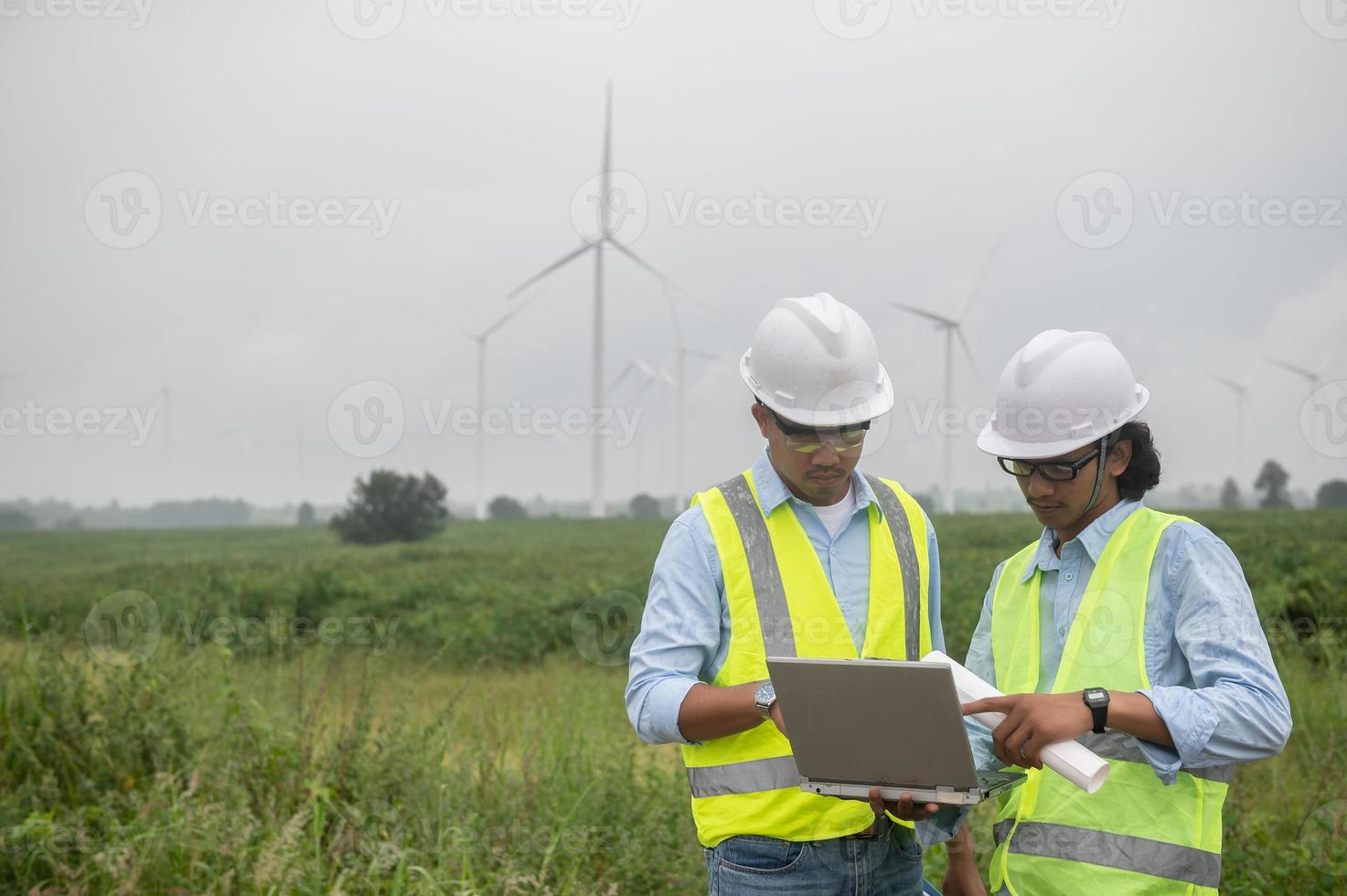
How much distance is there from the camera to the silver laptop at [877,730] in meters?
2.46

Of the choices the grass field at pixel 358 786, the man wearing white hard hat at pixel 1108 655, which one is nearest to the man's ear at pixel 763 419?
the man wearing white hard hat at pixel 1108 655

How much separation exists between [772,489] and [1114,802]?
1144 millimetres

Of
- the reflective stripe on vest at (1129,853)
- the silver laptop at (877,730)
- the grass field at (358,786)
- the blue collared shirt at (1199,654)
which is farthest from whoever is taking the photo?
the grass field at (358,786)

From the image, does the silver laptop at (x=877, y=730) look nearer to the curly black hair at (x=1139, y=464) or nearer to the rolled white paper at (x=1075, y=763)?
the rolled white paper at (x=1075, y=763)

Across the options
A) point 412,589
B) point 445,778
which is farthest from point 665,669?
point 412,589

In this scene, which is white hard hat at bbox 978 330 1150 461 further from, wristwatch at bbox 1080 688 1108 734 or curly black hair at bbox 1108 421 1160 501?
wristwatch at bbox 1080 688 1108 734

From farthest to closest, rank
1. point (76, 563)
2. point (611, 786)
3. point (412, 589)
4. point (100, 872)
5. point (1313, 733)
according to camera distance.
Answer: point (76, 563) < point (412, 589) < point (1313, 733) < point (611, 786) < point (100, 872)

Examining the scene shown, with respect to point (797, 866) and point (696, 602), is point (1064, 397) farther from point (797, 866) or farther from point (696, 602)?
point (797, 866)

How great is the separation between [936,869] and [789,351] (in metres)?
3.71

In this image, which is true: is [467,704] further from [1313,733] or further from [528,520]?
[528,520]

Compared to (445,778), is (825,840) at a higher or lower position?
higher

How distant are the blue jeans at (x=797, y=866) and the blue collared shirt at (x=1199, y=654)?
63cm

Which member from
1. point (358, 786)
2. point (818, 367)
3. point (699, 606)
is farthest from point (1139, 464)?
point (358, 786)

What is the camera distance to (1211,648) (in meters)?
2.69
